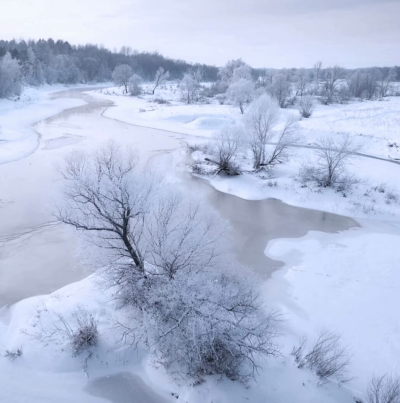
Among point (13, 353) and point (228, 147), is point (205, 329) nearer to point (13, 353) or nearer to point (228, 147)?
point (13, 353)

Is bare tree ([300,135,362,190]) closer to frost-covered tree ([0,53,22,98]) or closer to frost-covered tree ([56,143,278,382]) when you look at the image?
frost-covered tree ([56,143,278,382])

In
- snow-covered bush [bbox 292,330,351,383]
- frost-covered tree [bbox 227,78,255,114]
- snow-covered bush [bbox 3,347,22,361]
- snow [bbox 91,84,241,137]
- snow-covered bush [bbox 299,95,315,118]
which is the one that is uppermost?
frost-covered tree [bbox 227,78,255,114]

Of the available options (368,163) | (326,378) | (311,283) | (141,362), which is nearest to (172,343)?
(141,362)

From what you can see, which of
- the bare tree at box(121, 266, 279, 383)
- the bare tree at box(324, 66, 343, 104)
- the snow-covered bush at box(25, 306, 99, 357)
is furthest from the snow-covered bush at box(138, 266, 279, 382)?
the bare tree at box(324, 66, 343, 104)

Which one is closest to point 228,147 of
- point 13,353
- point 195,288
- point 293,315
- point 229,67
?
point 293,315

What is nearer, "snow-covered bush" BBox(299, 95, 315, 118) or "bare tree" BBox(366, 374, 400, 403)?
"bare tree" BBox(366, 374, 400, 403)

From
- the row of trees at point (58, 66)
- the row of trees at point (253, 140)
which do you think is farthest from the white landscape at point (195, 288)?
the row of trees at point (58, 66)

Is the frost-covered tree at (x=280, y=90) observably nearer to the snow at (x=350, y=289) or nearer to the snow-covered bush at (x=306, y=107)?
the snow-covered bush at (x=306, y=107)
